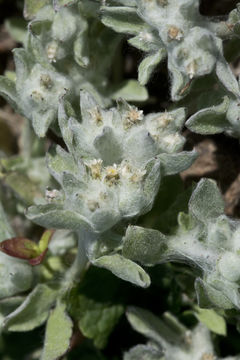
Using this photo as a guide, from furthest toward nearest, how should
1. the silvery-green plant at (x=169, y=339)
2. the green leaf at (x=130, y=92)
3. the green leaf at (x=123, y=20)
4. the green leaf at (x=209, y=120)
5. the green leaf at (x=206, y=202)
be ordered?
the green leaf at (x=130, y=92), the silvery-green plant at (x=169, y=339), the green leaf at (x=123, y=20), the green leaf at (x=209, y=120), the green leaf at (x=206, y=202)

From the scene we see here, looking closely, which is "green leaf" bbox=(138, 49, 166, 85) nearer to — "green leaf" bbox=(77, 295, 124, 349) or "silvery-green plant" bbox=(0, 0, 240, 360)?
"silvery-green plant" bbox=(0, 0, 240, 360)

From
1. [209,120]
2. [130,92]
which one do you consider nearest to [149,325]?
[209,120]

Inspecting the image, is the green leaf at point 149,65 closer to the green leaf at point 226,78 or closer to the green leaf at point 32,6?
the green leaf at point 226,78

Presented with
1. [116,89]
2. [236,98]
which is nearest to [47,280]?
[116,89]

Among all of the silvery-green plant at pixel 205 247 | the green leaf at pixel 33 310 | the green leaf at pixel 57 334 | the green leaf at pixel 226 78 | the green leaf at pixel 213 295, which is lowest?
the green leaf at pixel 57 334

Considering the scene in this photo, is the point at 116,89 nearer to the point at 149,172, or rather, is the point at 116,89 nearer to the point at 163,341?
the point at 149,172

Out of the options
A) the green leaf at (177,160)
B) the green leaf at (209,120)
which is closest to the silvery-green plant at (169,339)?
the green leaf at (177,160)
